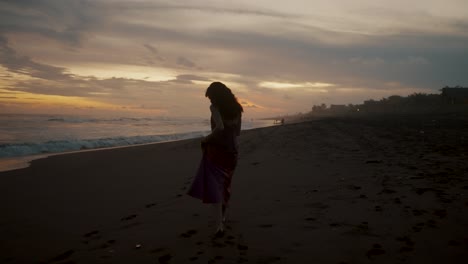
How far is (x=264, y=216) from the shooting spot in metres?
4.78

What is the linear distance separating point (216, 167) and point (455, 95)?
5068 cm

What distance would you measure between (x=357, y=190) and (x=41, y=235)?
5.16 meters

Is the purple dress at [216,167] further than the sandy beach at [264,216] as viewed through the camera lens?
Yes

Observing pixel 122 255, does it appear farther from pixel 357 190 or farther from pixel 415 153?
pixel 415 153

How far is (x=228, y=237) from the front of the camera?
4.09m

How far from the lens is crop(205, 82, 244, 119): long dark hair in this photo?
4465mm

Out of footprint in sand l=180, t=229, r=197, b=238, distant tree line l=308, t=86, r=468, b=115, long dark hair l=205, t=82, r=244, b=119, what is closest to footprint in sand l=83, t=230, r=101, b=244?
footprint in sand l=180, t=229, r=197, b=238

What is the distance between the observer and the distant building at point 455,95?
4338 cm

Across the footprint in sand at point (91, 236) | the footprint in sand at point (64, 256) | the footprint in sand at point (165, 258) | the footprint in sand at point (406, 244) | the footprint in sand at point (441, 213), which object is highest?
the footprint in sand at point (441, 213)

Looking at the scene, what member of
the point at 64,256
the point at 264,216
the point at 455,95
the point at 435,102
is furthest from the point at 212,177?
the point at 435,102

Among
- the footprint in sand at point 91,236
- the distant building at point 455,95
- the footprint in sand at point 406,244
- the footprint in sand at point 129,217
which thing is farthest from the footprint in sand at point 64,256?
the distant building at point 455,95

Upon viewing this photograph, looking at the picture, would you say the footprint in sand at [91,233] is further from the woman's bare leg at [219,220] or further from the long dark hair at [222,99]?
the long dark hair at [222,99]

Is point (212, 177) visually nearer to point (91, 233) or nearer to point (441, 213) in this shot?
point (91, 233)

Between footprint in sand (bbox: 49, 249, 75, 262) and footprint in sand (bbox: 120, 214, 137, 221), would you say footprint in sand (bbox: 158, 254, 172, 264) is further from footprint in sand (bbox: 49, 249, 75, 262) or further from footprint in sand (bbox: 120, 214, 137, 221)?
footprint in sand (bbox: 120, 214, 137, 221)
